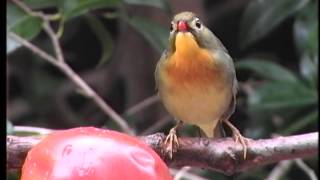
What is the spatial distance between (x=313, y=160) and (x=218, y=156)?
3.02ft

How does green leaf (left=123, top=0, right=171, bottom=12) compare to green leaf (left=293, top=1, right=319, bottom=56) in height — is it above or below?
above

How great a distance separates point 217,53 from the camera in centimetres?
80

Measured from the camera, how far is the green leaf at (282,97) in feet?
4.68

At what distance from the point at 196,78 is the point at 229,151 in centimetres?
10

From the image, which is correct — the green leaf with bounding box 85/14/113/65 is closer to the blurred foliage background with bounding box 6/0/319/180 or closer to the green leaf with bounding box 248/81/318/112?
the blurred foliage background with bounding box 6/0/319/180

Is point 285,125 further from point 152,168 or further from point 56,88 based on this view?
point 152,168

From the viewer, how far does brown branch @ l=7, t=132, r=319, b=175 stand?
714mm

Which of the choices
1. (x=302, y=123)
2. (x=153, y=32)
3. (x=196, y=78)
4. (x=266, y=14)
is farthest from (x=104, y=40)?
(x=196, y=78)

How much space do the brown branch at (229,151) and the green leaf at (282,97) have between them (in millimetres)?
686

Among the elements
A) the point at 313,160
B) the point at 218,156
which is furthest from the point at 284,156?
the point at 313,160

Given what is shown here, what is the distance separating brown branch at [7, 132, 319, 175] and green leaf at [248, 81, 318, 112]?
2.25 ft

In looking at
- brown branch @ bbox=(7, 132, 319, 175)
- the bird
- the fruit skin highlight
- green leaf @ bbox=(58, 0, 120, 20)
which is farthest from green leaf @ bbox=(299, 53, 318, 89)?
the fruit skin highlight

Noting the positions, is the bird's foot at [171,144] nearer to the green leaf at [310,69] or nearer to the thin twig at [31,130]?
the thin twig at [31,130]

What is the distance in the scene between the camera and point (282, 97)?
1.43m
